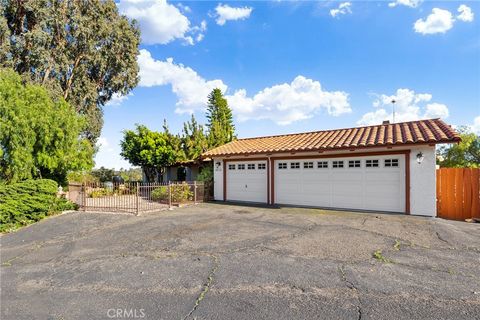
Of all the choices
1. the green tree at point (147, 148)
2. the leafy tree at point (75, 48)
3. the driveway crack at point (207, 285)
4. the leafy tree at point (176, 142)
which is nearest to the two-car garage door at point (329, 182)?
the leafy tree at point (176, 142)

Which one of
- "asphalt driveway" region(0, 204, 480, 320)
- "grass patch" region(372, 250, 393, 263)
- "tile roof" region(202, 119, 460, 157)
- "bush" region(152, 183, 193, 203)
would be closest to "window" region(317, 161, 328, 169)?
"tile roof" region(202, 119, 460, 157)

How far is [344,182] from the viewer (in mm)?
11430

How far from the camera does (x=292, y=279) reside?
175 inches

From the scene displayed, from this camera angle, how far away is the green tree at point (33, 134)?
11281 millimetres

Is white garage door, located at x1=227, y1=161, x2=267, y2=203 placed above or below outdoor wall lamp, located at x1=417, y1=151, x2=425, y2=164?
below

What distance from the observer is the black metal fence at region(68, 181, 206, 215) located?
489 inches

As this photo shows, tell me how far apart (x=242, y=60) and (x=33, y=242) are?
528 inches

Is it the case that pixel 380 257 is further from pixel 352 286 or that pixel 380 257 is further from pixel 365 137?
pixel 365 137

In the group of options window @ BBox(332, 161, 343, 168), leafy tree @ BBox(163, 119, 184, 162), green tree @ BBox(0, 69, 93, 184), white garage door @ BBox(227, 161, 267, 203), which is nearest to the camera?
green tree @ BBox(0, 69, 93, 184)

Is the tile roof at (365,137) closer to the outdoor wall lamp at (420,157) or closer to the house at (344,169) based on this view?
the house at (344,169)

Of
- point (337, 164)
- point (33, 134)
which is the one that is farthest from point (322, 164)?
point (33, 134)

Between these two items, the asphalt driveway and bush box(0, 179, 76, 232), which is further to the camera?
bush box(0, 179, 76, 232)

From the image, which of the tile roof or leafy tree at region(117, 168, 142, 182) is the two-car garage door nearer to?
the tile roof

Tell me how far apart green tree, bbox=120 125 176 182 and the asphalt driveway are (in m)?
12.1
